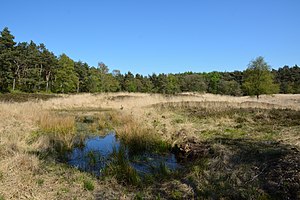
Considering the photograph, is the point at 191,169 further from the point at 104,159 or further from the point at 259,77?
the point at 259,77

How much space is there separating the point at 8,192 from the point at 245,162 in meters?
4.87

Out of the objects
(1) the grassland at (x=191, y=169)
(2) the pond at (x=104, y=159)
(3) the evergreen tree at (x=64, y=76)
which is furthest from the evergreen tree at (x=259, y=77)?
(3) the evergreen tree at (x=64, y=76)

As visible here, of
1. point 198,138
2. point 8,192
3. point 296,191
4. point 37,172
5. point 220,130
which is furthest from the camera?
point 220,130

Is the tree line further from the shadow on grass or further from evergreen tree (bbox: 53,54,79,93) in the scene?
the shadow on grass

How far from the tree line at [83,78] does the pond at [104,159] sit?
91.5ft

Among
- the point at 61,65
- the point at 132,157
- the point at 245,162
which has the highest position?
the point at 61,65

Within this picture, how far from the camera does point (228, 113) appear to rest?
40.9 feet

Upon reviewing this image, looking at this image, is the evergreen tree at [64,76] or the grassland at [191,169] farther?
the evergreen tree at [64,76]

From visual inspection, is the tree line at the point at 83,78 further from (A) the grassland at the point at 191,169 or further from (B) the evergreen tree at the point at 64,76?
(A) the grassland at the point at 191,169

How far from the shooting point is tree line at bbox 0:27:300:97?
33406 mm

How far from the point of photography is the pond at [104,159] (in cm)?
→ 661

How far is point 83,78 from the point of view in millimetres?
63469

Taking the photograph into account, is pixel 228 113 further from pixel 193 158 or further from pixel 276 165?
pixel 276 165

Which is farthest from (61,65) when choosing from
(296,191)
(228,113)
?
(296,191)
